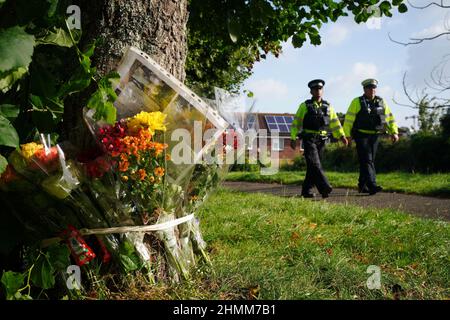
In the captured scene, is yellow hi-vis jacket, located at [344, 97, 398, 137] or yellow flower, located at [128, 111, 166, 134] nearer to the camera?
yellow flower, located at [128, 111, 166, 134]

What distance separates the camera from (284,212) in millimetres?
5340

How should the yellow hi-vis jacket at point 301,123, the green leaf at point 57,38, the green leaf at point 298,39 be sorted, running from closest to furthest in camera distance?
the green leaf at point 57,38, the green leaf at point 298,39, the yellow hi-vis jacket at point 301,123

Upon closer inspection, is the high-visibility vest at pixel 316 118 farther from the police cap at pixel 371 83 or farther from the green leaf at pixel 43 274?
the green leaf at pixel 43 274

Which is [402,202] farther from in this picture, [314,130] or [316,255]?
[316,255]

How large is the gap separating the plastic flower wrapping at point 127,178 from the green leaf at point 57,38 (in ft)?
0.98

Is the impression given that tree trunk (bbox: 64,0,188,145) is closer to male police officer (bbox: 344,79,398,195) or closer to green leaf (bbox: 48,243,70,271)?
green leaf (bbox: 48,243,70,271)

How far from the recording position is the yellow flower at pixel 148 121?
2.29 meters

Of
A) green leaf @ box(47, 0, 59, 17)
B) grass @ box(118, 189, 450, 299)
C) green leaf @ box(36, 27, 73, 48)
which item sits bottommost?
grass @ box(118, 189, 450, 299)

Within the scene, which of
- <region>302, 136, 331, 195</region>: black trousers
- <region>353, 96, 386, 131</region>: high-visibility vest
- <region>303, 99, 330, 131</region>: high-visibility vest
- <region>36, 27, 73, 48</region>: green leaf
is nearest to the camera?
<region>36, 27, 73, 48</region>: green leaf

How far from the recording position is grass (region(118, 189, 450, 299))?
250 centimetres

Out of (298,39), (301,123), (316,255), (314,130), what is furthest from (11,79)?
(301,123)

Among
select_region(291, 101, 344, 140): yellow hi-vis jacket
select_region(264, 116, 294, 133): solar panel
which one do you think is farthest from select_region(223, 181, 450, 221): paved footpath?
select_region(264, 116, 294, 133): solar panel

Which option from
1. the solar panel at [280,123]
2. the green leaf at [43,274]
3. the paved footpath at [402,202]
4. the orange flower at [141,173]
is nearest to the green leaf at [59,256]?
the green leaf at [43,274]

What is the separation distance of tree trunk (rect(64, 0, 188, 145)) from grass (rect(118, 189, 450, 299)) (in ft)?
3.70
